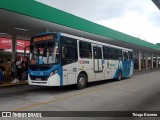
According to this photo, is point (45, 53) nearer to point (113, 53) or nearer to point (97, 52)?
point (97, 52)

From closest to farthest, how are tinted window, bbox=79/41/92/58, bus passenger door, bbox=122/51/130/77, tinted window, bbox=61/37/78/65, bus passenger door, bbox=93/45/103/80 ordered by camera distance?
1. tinted window, bbox=61/37/78/65
2. tinted window, bbox=79/41/92/58
3. bus passenger door, bbox=93/45/103/80
4. bus passenger door, bbox=122/51/130/77

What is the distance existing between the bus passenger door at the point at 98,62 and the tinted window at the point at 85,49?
2.31 feet

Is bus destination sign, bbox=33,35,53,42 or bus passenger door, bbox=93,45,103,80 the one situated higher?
bus destination sign, bbox=33,35,53,42

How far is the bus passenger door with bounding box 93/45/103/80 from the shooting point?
1408 centimetres

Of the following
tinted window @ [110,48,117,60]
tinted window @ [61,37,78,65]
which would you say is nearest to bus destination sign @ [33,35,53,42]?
tinted window @ [61,37,78,65]

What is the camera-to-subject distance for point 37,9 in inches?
539

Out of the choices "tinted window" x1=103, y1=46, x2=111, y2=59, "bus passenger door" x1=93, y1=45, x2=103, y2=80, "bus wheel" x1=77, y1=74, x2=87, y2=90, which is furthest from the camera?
"tinted window" x1=103, y1=46, x2=111, y2=59

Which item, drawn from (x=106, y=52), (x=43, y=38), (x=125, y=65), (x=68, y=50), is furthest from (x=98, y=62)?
(x=125, y=65)

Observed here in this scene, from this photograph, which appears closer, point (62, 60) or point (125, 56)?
point (62, 60)

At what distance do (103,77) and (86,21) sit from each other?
636cm

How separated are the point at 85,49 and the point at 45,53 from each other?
303cm

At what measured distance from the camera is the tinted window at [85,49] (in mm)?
12589

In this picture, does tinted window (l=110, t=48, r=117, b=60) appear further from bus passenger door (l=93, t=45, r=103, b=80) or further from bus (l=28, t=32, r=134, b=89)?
bus (l=28, t=32, r=134, b=89)

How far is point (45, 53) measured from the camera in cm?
1084
